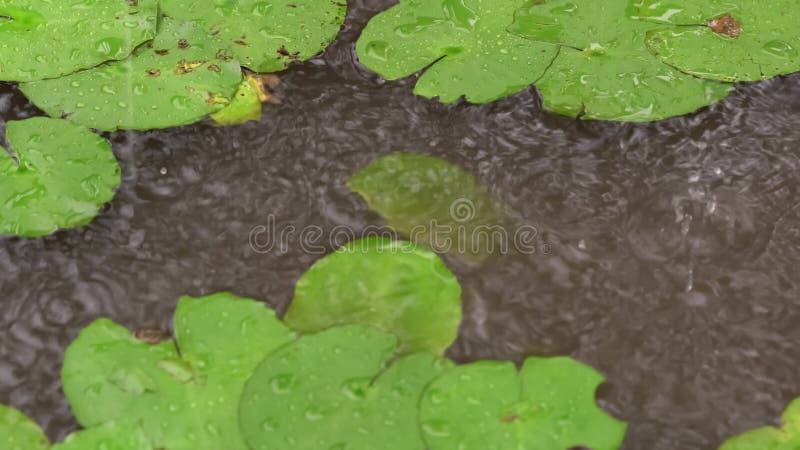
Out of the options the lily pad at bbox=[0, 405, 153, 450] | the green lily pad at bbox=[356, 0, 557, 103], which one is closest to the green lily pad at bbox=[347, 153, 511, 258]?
the green lily pad at bbox=[356, 0, 557, 103]

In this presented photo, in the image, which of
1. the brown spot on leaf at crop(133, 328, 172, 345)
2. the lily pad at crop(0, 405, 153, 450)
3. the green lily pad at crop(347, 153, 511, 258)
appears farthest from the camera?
the green lily pad at crop(347, 153, 511, 258)

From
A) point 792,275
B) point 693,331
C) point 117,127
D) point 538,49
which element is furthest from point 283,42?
point 792,275

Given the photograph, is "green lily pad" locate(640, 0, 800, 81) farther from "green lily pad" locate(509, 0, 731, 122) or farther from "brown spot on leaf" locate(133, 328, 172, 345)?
"brown spot on leaf" locate(133, 328, 172, 345)

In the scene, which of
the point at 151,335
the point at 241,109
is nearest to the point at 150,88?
the point at 241,109

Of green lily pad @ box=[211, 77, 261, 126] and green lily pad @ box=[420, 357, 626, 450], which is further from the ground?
green lily pad @ box=[211, 77, 261, 126]

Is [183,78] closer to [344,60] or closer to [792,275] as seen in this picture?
[344,60]

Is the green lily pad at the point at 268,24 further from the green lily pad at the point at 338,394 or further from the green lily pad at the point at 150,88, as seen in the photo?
the green lily pad at the point at 338,394
